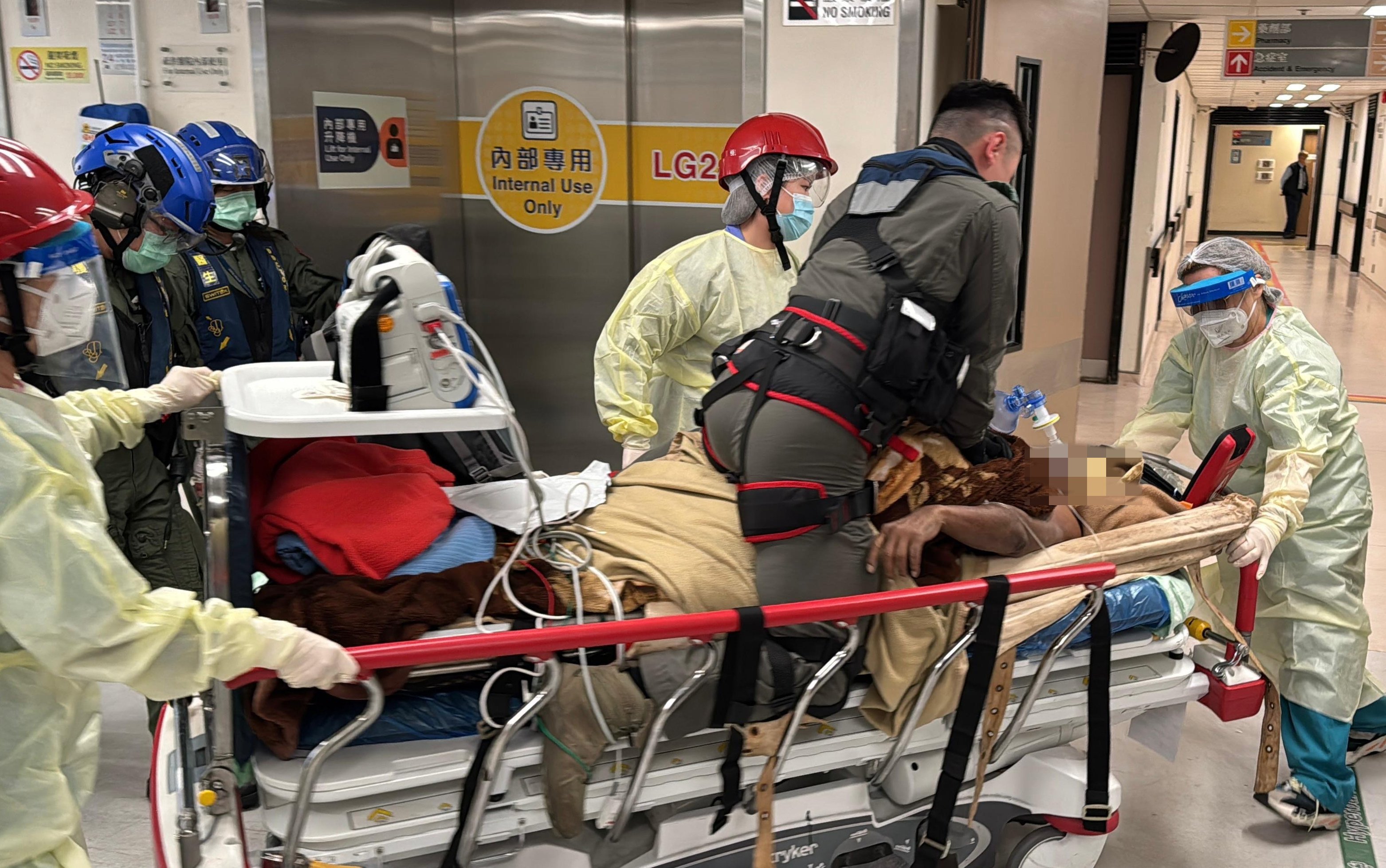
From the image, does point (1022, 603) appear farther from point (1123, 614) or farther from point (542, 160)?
point (542, 160)

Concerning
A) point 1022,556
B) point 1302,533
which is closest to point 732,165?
point 1022,556

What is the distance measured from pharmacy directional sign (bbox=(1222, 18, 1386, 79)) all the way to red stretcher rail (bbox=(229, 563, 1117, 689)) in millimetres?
9044

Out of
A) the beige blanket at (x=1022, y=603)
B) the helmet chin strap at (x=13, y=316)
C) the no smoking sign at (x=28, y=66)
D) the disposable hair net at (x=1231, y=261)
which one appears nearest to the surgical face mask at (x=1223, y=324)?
the disposable hair net at (x=1231, y=261)

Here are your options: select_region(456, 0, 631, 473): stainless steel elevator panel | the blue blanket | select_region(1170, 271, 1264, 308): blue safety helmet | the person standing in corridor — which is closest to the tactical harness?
the blue blanket

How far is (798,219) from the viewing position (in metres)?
3.40

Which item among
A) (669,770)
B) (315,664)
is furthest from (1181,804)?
(315,664)

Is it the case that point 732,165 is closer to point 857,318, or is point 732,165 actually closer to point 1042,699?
point 857,318

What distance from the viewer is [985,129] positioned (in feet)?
8.80

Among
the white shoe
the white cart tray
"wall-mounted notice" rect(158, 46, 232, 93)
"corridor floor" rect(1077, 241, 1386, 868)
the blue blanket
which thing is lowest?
"corridor floor" rect(1077, 241, 1386, 868)

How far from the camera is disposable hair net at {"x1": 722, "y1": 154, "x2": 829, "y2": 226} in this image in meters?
3.34

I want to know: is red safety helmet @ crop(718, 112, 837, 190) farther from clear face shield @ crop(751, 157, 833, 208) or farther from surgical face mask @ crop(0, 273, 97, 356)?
surgical face mask @ crop(0, 273, 97, 356)

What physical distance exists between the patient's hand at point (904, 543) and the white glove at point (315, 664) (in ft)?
3.66

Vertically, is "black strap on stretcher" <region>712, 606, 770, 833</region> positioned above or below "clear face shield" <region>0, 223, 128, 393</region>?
below

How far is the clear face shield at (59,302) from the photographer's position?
171 cm
